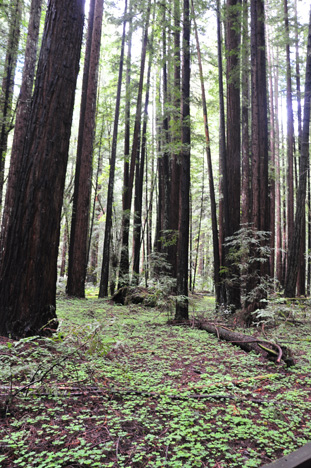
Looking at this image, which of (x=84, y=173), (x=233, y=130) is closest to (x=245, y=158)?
(x=233, y=130)

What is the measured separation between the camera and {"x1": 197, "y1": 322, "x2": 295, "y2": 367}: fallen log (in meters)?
3.80

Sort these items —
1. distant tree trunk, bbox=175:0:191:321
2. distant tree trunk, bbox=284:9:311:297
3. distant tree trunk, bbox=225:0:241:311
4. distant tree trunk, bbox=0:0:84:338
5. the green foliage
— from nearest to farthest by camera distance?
distant tree trunk, bbox=0:0:84:338 < distant tree trunk, bbox=175:0:191:321 < the green foliage < distant tree trunk, bbox=284:9:311:297 < distant tree trunk, bbox=225:0:241:311

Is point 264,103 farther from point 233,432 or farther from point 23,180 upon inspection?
point 233,432

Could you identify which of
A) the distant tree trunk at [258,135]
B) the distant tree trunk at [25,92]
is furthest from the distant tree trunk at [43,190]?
the distant tree trunk at [25,92]

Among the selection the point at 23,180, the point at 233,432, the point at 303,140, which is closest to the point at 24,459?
the point at 233,432

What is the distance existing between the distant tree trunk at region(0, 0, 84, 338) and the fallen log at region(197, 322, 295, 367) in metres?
2.89

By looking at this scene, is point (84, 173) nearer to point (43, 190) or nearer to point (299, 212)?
point (43, 190)

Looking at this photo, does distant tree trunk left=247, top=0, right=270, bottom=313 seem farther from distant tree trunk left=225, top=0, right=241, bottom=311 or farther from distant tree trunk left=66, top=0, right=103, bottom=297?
distant tree trunk left=66, top=0, right=103, bottom=297

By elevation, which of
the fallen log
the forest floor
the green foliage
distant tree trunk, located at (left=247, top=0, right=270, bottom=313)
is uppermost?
distant tree trunk, located at (left=247, top=0, right=270, bottom=313)

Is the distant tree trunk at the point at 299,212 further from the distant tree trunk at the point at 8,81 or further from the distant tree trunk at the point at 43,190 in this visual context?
the distant tree trunk at the point at 8,81

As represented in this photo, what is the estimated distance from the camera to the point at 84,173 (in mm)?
10195

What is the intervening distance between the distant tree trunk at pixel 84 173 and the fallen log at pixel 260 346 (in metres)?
5.81

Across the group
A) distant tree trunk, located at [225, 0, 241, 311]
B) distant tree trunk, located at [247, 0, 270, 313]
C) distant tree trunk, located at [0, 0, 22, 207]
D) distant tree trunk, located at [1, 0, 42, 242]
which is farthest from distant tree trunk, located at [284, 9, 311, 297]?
distant tree trunk, located at [0, 0, 22, 207]

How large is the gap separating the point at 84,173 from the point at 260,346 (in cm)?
821
